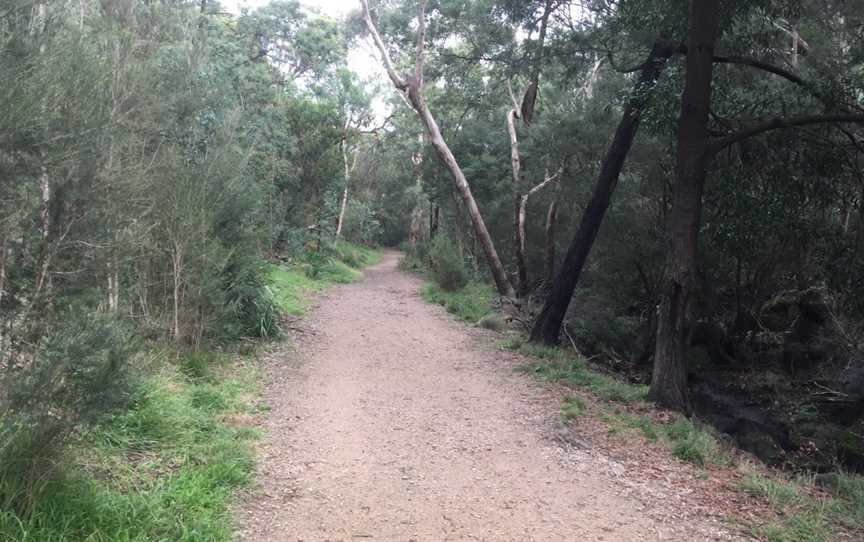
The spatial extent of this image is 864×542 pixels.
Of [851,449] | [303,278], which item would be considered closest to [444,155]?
[303,278]

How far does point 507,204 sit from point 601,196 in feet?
35.9

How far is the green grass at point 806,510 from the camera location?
4.60m

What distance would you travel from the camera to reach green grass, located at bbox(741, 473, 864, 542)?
4.60 metres

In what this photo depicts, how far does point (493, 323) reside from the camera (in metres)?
13.9

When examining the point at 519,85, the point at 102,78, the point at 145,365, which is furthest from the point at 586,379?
the point at 519,85

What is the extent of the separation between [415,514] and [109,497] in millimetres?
1989

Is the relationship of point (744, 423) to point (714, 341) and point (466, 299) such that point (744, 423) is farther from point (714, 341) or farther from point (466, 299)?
point (466, 299)

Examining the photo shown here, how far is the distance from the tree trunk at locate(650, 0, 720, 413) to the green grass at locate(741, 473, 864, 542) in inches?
90.2

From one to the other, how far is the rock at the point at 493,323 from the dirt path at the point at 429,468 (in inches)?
166

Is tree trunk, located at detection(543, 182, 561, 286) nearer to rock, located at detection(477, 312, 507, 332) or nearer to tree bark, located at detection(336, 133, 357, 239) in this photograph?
rock, located at detection(477, 312, 507, 332)

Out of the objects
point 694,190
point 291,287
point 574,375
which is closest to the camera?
point 694,190

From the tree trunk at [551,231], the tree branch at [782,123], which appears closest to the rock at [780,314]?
the tree trunk at [551,231]

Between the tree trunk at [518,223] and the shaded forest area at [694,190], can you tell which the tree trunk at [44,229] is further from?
the tree trunk at [518,223]

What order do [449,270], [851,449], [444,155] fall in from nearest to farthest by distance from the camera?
1. [851,449]
2. [444,155]
3. [449,270]
